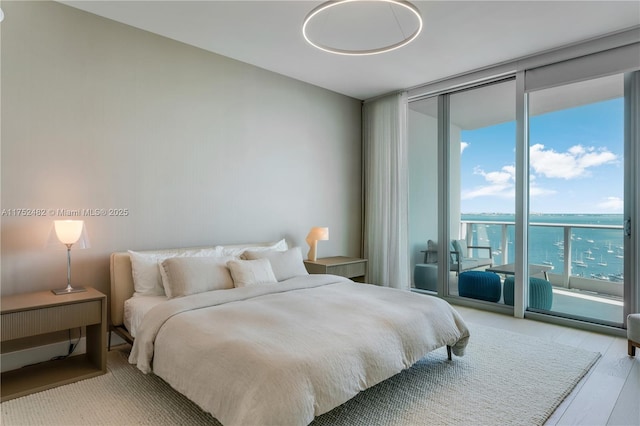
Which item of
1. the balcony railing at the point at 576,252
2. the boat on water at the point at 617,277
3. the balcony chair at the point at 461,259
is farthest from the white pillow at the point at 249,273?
the boat on water at the point at 617,277

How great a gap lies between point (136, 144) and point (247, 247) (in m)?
1.46

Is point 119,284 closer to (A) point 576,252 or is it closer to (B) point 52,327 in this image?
(B) point 52,327

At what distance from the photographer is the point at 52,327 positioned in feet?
Answer: 8.13

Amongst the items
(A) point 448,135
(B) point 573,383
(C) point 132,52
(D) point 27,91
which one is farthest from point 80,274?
(A) point 448,135

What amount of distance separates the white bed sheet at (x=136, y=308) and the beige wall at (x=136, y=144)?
414mm

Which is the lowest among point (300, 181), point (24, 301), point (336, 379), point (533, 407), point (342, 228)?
point (533, 407)

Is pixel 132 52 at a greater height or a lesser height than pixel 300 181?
greater

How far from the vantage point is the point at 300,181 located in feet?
15.9

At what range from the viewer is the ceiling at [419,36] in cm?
300

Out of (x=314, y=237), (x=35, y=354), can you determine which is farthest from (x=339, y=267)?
(x=35, y=354)

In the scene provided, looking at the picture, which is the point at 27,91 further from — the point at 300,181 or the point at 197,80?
the point at 300,181

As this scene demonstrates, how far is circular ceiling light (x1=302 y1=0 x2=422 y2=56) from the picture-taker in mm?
3008

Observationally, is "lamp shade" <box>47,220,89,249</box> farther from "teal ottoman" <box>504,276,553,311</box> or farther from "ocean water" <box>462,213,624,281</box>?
"teal ottoman" <box>504,276,553,311</box>

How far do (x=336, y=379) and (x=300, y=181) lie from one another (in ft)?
10.7
